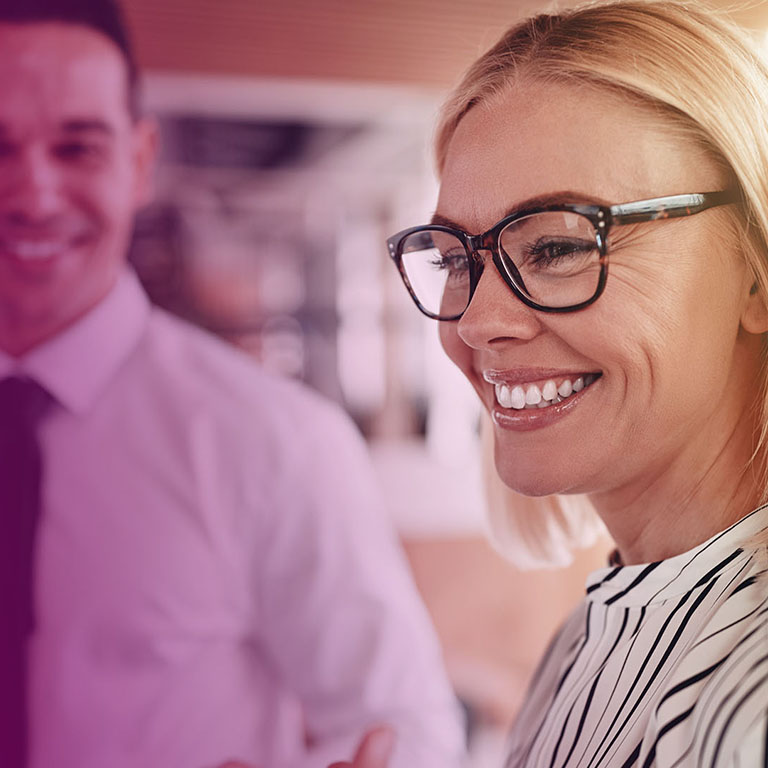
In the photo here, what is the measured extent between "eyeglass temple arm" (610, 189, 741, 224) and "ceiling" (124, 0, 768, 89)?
4.54 feet

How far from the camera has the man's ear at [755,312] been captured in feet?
2.80

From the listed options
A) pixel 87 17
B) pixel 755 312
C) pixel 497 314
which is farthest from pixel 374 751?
pixel 87 17

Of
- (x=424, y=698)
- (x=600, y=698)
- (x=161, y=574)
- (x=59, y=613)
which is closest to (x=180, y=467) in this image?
(x=161, y=574)

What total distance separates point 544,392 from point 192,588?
3.87 ft

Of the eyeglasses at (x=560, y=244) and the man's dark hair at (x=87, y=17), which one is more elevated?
the man's dark hair at (x=87, y=17)

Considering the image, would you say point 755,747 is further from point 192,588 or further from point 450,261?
point 192,588

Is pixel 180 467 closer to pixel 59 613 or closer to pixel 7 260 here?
pixel 59 613

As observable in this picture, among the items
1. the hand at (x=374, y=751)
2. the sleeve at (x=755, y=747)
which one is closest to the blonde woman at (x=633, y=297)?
the sleeve at (x=755, y=747)

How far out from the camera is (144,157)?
2.05 meters

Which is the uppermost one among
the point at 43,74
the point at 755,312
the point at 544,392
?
the point at 43,74

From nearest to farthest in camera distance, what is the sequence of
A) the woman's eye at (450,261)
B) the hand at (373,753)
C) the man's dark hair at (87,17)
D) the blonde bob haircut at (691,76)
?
the blonde bob haircut at (691,76), the woman's eye at (450,261), the hand at (373,753), the man's dark hair at (87,17)

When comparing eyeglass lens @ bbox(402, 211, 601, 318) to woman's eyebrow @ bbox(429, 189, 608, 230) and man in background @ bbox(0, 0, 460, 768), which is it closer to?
woman's eyebrow @ bbox(429, 189, 608, 230)

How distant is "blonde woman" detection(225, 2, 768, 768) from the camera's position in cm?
82

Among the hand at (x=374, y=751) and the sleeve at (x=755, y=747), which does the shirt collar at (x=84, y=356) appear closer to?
the hand at (x=374, y=751)
